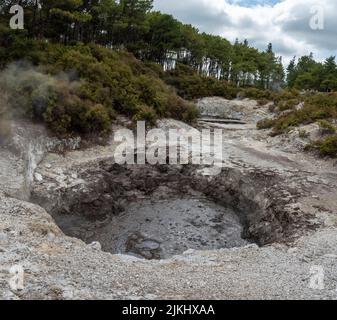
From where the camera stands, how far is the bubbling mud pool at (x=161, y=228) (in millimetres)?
16688

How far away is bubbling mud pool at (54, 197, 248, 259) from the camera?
16688mm

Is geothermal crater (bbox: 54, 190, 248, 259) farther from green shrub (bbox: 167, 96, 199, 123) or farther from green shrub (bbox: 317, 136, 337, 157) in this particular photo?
green shrub (bbox: 167, 96, 199, 123)

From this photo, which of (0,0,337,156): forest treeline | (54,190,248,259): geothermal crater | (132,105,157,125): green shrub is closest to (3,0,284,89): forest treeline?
(0,0,337,156): forest treeline

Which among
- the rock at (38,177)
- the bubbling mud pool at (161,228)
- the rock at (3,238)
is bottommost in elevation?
the bubbling mud pool at (161,228)

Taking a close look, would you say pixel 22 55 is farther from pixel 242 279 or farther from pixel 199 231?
pixel 242 279

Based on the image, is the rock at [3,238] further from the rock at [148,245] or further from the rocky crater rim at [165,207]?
the rock at [148,245]

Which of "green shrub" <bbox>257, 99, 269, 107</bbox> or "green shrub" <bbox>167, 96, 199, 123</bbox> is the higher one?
"green shrub" <bbox>257, 99, 269, 107</bbox>

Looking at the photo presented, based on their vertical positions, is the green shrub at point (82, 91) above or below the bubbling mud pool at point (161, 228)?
above

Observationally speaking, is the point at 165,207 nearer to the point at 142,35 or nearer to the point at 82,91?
the point at 82,91

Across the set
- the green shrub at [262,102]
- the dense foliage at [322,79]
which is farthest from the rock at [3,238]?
the dense foliage at [322,79]

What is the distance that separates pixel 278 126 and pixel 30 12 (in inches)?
921

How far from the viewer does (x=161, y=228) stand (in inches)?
725

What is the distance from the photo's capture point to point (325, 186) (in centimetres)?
2011

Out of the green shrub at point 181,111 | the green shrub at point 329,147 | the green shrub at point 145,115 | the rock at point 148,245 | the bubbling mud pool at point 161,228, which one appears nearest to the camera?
the rock at point 148,245
